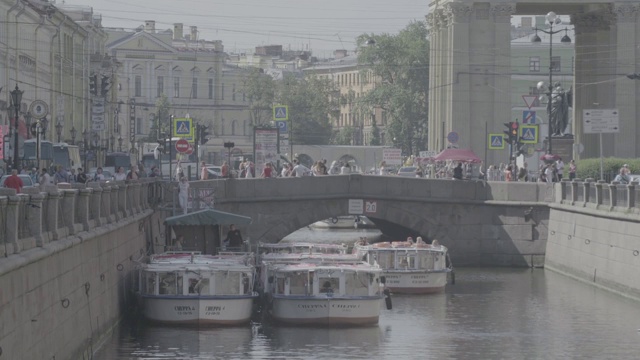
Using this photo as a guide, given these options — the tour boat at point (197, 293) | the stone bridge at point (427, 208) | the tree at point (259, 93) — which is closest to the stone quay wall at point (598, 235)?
the stone bridge at point (427, 208)

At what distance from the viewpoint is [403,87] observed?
6654 inches

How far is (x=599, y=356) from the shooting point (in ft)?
133

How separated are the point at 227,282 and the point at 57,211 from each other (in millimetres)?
12963

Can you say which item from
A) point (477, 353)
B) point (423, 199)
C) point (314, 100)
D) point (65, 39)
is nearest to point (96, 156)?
point (65, 39)

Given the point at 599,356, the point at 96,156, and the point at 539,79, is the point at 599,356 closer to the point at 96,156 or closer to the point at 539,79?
the point at 96,156

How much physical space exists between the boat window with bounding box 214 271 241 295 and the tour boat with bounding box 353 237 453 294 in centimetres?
1097

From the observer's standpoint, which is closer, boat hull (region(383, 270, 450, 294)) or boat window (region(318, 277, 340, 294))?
boat window (region(318, 277, 340, 294))

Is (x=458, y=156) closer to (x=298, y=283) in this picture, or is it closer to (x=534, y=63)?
(x=298, y=283)

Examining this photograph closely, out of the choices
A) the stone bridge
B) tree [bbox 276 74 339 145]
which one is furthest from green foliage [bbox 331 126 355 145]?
the stone bridge

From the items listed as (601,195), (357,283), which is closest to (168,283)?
(357,283)

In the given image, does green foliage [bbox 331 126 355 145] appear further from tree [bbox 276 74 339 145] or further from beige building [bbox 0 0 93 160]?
beige building [bbox 0 0 93 160]

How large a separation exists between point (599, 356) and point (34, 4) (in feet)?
181

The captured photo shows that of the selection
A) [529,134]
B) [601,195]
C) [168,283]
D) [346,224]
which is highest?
[529,134]

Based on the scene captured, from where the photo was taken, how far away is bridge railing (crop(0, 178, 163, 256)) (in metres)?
27.5
